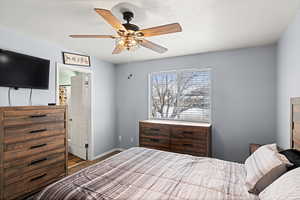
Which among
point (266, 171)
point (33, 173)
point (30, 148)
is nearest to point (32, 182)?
point (33, 173)

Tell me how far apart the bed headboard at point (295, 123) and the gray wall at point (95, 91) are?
3.62 m

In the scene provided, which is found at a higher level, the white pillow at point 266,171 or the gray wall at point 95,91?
the gray wall at point 95,91

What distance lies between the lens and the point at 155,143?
10.6 ft

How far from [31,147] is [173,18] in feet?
8.57

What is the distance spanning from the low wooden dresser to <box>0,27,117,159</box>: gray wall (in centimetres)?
118

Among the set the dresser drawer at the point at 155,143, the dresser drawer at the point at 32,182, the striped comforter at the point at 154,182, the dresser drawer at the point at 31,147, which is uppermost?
the dresser drawer at the point at 31,147

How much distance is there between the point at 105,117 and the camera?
3.99 m

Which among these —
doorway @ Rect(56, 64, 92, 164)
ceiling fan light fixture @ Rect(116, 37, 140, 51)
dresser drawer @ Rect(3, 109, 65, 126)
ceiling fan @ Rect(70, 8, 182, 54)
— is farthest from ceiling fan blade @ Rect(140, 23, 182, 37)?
doorway @ Rect(56, 64, 92, 164)

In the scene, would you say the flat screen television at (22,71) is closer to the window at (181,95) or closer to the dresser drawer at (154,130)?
the dresser drawer at (154,130)

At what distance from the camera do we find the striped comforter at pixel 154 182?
1218 millimetres

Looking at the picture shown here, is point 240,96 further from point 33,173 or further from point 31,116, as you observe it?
point 33,173

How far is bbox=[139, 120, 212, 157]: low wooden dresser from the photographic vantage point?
2.82 meters

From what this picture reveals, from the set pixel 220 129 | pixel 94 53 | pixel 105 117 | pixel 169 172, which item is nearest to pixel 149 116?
pixel 105 117

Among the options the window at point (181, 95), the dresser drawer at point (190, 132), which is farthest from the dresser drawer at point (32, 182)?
the window at point (181, 95)
